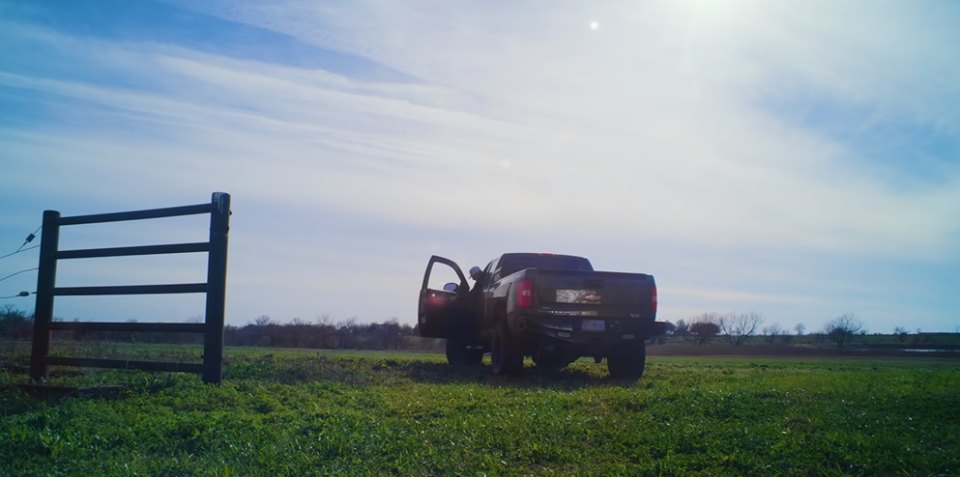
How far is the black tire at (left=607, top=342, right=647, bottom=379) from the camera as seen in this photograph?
12.4 m

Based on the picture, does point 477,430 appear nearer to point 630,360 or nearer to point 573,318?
point 573,318

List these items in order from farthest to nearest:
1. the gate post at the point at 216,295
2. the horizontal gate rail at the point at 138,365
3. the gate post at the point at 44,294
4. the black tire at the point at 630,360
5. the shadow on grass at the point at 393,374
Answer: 1. the black tire at the point at 630,360
2. the shadow on grass at the point at 393,374
3. the gate post at the point at 44,294
4. the horizontal gate rail at the point at 138,365
5. the gate post at the point at 216,295

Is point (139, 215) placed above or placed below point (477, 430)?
above

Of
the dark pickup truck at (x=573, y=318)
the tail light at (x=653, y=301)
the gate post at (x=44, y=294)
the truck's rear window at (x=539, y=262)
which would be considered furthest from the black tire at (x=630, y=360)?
the gate post at (x=44, y=294)

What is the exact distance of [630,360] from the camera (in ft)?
40.8

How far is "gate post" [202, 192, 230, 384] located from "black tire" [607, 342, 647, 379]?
6066mm

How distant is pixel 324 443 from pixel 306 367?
5947mm

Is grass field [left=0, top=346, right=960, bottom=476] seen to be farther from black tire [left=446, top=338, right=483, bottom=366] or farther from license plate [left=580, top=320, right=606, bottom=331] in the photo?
black tire [left=446, top=338, right=483, bottom=366]

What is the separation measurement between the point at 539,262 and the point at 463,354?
2.65m

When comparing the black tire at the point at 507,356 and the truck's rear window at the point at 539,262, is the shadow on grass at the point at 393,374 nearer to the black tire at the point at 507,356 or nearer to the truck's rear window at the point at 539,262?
the black tire at the point at 507,356

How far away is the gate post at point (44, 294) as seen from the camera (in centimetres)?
988

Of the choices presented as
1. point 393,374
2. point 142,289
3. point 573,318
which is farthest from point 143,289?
point 573,318

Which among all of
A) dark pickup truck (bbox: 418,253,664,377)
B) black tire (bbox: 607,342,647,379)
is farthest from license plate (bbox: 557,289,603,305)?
black tire (bbox: 607,342,647,379)

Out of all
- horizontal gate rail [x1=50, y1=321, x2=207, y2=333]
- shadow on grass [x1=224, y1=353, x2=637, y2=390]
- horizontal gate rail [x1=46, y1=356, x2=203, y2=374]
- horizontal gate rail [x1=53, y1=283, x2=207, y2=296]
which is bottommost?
shadow on grass [x1=224, y1=353, x2=637, y2=390]
